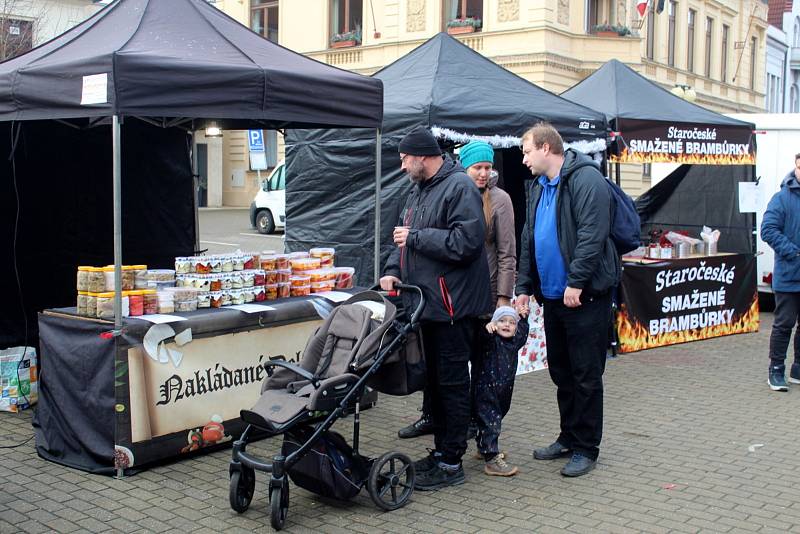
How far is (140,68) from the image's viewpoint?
17.1ft

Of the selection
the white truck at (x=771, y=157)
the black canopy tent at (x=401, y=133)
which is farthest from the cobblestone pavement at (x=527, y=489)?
the white truck at (x=771, y=157)

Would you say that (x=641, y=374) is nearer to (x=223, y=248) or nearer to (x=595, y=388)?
(x=595, y=388)

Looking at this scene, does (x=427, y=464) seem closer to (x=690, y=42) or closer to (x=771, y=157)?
(x=771, y=157)

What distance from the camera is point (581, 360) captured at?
5.36m

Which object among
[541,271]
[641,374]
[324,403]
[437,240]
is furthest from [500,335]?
[641,374]

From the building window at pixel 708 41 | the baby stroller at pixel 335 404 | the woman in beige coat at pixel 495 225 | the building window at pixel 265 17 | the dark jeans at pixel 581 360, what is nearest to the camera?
the baby stroller at pixel 335 404

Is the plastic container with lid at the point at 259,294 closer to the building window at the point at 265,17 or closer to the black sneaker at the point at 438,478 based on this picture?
the black sneaker at the point at 438,478

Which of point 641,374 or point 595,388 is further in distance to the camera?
point 641,374

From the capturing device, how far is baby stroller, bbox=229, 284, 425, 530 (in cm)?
459

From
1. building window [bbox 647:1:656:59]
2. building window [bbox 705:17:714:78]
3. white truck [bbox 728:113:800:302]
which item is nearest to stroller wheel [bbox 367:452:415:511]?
white truck [bbox 728:113:800:302]

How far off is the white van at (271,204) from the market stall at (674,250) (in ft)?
46.0

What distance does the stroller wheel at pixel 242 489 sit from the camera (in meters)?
4.69

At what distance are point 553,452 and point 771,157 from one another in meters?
8.47

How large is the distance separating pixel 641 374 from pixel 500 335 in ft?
11.5
